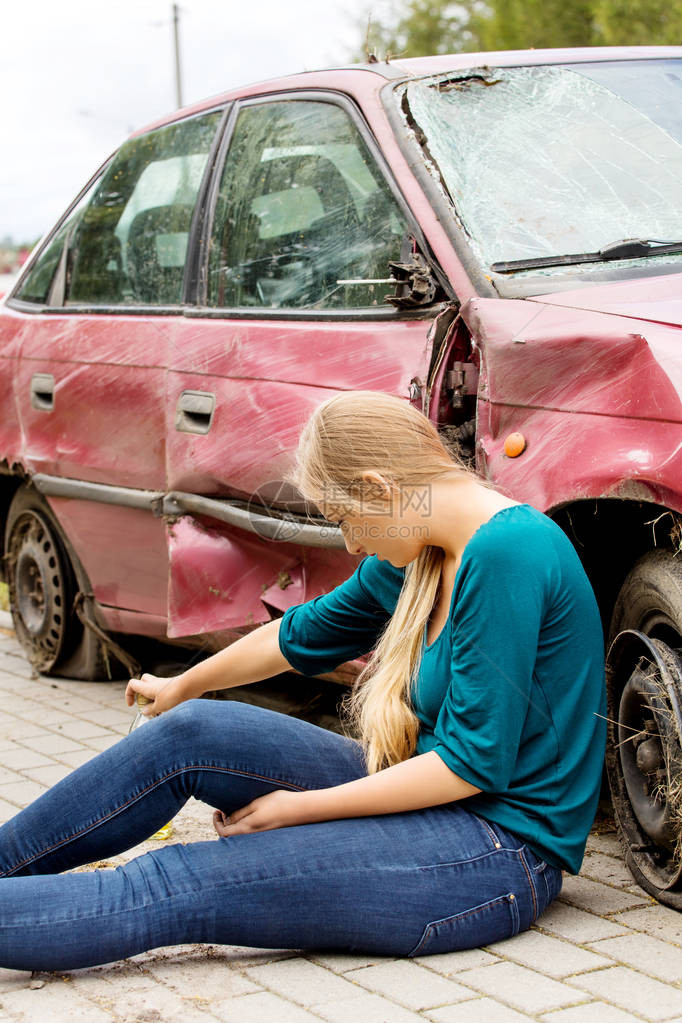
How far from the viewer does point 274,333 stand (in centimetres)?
378

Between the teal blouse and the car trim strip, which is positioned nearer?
the teal blouse

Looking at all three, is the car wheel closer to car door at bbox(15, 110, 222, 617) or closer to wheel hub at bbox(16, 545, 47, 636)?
car door at bbox(15, 110, 222, 617)

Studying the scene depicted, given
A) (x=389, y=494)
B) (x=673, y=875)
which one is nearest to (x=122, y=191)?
(x=389, y=494)

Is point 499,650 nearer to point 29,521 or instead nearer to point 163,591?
point 163,591

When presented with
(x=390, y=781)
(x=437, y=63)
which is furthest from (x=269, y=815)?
(x=437, y=63)

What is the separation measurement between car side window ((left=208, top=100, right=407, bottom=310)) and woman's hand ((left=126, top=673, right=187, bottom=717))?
115 cm

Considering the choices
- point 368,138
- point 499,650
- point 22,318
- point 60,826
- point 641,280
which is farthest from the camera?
point 22,318

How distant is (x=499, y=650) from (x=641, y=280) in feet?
3.46

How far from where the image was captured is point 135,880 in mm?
2432

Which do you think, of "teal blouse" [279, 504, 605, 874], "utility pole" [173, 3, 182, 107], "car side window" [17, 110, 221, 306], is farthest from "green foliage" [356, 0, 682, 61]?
"teal blouse" [279, 504, 605, 874]

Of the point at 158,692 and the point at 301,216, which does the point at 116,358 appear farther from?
the point at 158,692

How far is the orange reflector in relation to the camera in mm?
2885

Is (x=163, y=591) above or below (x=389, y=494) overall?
below

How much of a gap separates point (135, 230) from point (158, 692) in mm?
2212
